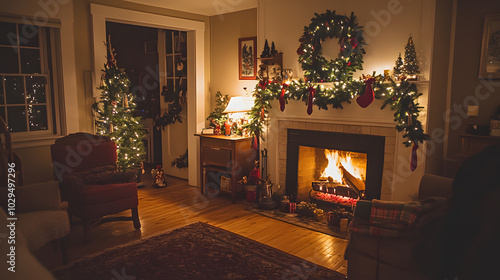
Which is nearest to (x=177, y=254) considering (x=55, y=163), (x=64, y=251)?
(x=64, y=251)

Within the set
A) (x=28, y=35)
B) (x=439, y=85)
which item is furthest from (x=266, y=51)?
(x=28, y=35)

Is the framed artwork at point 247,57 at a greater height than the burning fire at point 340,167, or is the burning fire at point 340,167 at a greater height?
the framed artwork at point 247,57

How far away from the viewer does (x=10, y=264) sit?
1.24 metres

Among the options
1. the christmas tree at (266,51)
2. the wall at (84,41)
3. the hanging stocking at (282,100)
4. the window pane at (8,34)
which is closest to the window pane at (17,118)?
the wall at (84,41)

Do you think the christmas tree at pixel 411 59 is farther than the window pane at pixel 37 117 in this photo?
No

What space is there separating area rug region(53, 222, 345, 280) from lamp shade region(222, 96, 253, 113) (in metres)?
1.88

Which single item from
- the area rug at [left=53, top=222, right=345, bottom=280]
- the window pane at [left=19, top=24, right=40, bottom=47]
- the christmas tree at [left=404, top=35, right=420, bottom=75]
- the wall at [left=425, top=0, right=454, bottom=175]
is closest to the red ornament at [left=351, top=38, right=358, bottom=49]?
the christmas tree at [left=404, top=35, right=420, bottom=75]

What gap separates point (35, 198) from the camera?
296 centimetres

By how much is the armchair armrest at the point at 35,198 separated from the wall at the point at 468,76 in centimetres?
402

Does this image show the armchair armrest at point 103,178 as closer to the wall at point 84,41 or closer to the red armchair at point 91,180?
the red armchair at point 91,180

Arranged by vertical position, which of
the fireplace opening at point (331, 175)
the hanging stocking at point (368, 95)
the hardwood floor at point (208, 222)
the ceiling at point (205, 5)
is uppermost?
the ceiling at point (205, 5)

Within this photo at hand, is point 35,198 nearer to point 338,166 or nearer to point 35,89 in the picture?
point 35,89

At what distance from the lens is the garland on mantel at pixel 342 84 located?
3412mm

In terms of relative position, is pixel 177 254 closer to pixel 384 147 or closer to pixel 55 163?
pixel 55 163
